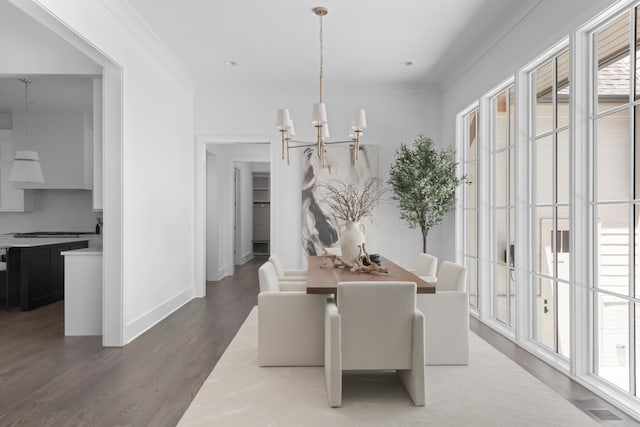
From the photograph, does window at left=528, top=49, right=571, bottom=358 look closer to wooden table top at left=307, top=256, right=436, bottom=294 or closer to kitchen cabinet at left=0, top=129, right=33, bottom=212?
wooden table top at left=307, top=256, right=436, bottom=294

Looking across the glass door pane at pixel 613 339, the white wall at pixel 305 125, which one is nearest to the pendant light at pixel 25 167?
the white wall at pixel 305 125

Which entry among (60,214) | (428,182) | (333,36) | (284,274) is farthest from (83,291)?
(428,182)

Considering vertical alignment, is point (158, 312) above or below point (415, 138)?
below

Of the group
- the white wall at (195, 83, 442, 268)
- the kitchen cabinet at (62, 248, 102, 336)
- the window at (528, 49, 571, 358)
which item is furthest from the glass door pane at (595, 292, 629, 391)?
the kitchen cabinet at (62, 248, 102, 336)

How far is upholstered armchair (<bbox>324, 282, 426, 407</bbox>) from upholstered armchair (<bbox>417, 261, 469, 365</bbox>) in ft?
2.31

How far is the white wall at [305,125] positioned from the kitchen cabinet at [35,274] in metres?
2.54

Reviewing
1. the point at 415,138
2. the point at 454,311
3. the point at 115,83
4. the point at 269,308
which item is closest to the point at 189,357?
the point at 269,308

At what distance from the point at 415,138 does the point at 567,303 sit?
3.60 m

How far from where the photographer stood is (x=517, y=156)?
4039 millimetres

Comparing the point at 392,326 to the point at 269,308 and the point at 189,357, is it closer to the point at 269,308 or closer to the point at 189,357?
the point at 269,308

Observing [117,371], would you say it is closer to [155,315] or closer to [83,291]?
[83,291]

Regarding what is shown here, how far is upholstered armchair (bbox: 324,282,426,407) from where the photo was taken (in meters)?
2.61

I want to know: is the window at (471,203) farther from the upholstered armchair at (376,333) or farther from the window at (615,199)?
the upholstered armchair at (376,333)

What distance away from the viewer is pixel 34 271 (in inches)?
214
